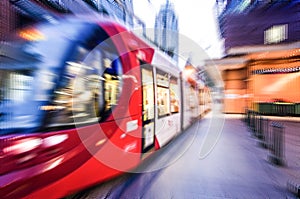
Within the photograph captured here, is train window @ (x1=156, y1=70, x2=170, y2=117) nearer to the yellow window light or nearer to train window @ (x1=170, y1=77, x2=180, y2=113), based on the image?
train window @ (x1=170, y1=77, x2=180, y2=113)

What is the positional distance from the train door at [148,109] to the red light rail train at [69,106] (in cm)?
4

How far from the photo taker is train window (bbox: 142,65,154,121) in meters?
3.99

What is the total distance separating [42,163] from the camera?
221cm

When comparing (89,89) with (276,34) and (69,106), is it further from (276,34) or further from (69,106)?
(276,34)

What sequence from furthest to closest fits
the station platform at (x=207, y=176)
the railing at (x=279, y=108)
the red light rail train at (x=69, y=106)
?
the railing at (x=279, y=108), the station platform at (x=207, y=176), the red light rail train at (x=69, y=106)

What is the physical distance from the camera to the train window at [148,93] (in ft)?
13.1

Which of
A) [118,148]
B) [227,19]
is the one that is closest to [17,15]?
[118,148]

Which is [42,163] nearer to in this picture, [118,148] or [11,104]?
[11,104]

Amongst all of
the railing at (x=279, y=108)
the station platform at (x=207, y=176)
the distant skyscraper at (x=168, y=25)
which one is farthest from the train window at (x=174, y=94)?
the railing at (x=279, y=108)

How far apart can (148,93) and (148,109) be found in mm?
327

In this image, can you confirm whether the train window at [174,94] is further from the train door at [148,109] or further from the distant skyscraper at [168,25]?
the distant skyscraper at [168,25]

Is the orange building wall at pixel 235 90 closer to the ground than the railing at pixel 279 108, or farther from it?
farther from it

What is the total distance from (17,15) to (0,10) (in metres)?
0.18

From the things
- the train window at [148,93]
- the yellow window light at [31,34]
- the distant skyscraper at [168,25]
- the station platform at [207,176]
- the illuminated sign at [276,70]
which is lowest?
the station platform at [207,176]
